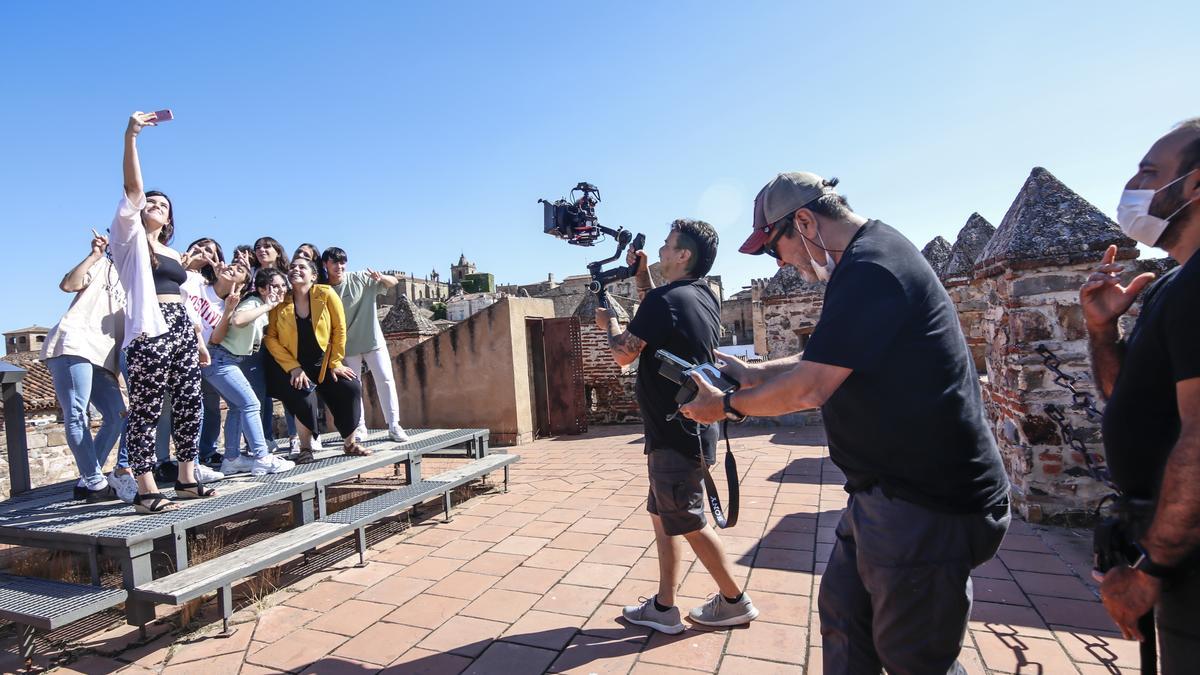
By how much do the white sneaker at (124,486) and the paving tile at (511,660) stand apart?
7.84 feet

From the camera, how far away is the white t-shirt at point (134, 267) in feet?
10.2

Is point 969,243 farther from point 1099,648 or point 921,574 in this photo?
point 921,574

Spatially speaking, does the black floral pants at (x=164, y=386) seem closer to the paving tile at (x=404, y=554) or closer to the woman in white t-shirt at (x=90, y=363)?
the woman in white t-shirt at (x=90, y=363)

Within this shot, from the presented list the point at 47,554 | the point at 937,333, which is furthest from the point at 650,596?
the point at 47,554

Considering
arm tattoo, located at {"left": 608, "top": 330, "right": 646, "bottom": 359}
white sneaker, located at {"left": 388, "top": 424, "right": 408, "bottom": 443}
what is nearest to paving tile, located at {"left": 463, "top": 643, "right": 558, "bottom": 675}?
arm tattoo, located at {"left": 608, "top": 330, "right": 646, "bottom": 359}

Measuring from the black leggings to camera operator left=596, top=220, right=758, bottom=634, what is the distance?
305cm

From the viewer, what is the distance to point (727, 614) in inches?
115

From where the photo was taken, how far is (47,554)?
4465 mm

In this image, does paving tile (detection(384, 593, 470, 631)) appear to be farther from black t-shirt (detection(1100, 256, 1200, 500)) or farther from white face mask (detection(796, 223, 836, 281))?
black t-shirt (detection(1100, 256, 1200, 500))

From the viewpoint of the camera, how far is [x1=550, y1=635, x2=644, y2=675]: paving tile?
2641 millimetres

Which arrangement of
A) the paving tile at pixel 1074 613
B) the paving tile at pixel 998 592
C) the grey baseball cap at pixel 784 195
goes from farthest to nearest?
the paving tile at pixel 998 592 < the paving tile at pixel 1074 613 < the grey baseball cap at pixel 784 195

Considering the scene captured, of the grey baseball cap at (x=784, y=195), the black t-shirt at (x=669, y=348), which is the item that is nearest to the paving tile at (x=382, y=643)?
the black t-shirt at (x=669, y=348)

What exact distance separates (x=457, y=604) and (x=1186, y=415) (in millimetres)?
3134

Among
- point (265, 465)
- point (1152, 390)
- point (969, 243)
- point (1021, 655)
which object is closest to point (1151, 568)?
point (1152, 390)
